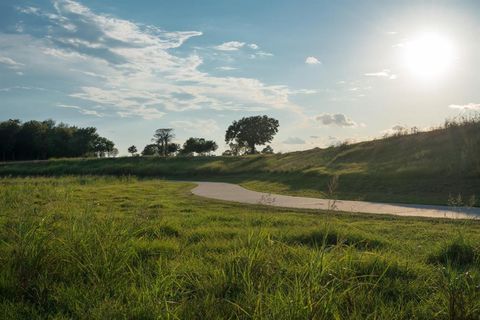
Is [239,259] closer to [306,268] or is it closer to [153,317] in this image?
[306,268]

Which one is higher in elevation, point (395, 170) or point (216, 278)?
point (395, 170)

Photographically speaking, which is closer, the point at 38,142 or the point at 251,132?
the point at 251,132

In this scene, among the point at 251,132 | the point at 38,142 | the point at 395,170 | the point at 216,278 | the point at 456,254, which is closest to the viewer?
the point at 216,278

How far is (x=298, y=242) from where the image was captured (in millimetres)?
7172

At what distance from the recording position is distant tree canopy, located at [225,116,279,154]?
268ft

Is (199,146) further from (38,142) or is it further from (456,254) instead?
(456,254)

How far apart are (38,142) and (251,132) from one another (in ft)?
143

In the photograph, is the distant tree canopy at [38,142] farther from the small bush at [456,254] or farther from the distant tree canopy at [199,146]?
the small bush at [456,254]

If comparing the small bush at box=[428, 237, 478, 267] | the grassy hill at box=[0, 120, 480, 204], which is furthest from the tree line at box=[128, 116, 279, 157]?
the small bush at box=[428, 237, 478, 267]

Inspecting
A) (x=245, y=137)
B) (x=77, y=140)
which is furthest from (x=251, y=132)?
(x=77, y=140)

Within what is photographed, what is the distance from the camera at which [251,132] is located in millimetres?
81438

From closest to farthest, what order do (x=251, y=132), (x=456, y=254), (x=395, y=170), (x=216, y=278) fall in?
1. (x=216, y=278)
2. (x=456, y=254)
3. (x=395, y=170)
4. (x=251, y=132)

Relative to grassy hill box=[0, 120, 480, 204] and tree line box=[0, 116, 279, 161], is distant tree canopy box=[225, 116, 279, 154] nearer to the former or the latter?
tree line box=[0, 116, 279, 161]

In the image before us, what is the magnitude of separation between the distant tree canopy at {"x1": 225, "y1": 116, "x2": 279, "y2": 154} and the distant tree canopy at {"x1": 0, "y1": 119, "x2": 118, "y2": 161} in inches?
1260
